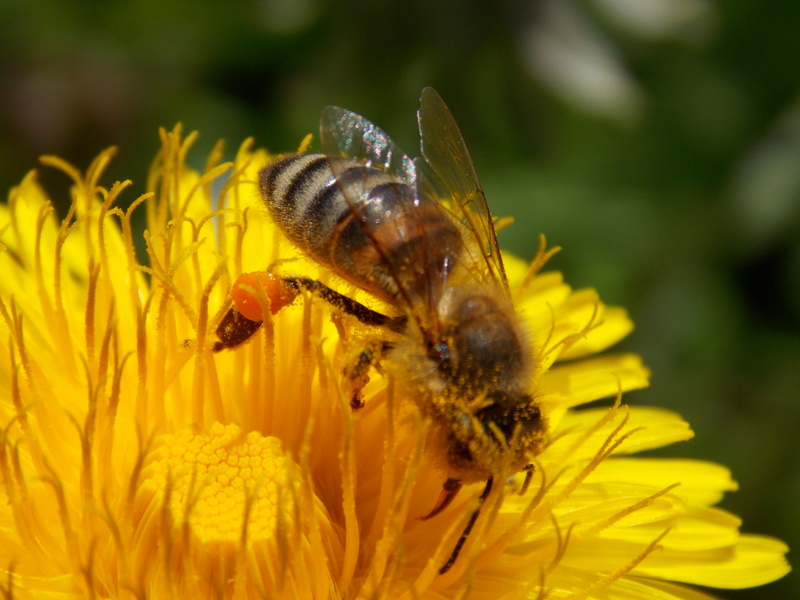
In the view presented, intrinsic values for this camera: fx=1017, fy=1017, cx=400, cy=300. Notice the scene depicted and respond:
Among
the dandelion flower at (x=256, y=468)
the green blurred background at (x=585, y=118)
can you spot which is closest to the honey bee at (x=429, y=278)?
the dandelion flower at (x=256, y=468)


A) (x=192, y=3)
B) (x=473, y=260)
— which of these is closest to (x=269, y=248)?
(x=473, y=260)

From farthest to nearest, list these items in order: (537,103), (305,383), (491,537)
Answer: (537,103), (305,383), (491,537)

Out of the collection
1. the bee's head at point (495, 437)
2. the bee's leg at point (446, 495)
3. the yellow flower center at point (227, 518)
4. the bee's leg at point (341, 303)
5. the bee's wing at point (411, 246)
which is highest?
the bee's wing at point (411, 246)

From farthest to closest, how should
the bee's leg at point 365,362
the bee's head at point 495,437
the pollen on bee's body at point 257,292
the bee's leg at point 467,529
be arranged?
the pollen on bee's body at point 257,292 < the bee's leg at point 365,362 < the bee's leg at point 467,529 < the bee's head at point 495,437

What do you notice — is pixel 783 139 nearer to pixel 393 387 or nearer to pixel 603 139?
pixel 603 139

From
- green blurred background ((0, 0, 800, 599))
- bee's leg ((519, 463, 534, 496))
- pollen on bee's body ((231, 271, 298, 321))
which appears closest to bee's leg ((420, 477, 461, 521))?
bee's leg ((519, 463, 534, 496))

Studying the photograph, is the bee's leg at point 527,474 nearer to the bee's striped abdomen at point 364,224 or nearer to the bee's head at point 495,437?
the bee's head at point 495,437

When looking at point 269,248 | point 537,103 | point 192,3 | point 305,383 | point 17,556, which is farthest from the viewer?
point 192,3
